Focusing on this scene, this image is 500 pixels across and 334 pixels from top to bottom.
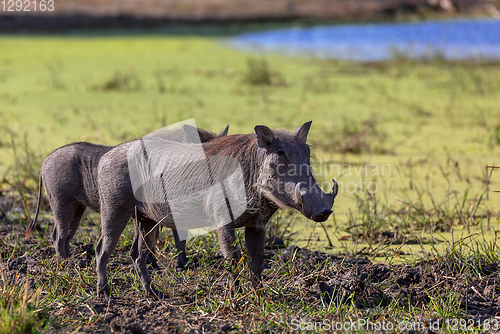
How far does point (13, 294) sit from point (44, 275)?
1.48 ft

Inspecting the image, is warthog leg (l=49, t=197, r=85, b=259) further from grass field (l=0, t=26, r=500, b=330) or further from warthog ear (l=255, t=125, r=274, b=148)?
warthog ear (l=255, t=125, r=274, b=148)

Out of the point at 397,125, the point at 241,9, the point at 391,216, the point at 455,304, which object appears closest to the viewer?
the point at 455,304

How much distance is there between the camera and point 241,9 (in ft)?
57.8

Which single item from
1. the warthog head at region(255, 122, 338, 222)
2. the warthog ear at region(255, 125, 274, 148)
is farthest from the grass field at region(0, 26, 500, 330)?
the warthog ear at region(255, 125, 274, 148)

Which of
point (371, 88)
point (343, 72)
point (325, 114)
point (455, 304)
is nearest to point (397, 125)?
point (325, 114)

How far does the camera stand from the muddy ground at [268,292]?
2.38 meters

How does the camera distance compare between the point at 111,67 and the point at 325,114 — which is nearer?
the point at 325,114

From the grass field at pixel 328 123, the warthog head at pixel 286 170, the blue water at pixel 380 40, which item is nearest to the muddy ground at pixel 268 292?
the grass field at pixel 328 123

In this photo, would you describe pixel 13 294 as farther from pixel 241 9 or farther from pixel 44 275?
pixel 241 9

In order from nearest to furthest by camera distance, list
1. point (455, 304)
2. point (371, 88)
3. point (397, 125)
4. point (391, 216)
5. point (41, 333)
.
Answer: point (41, 333) < point (455, 304) < point (391, 216) < point (397, 125) < point (371, 88)

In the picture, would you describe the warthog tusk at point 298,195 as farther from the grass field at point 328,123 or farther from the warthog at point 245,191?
the grass field at point 328,123

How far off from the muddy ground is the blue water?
23.0 ft

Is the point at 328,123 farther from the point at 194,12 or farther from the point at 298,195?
the point at 194,12

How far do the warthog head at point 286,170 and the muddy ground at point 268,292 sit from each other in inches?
16.0
